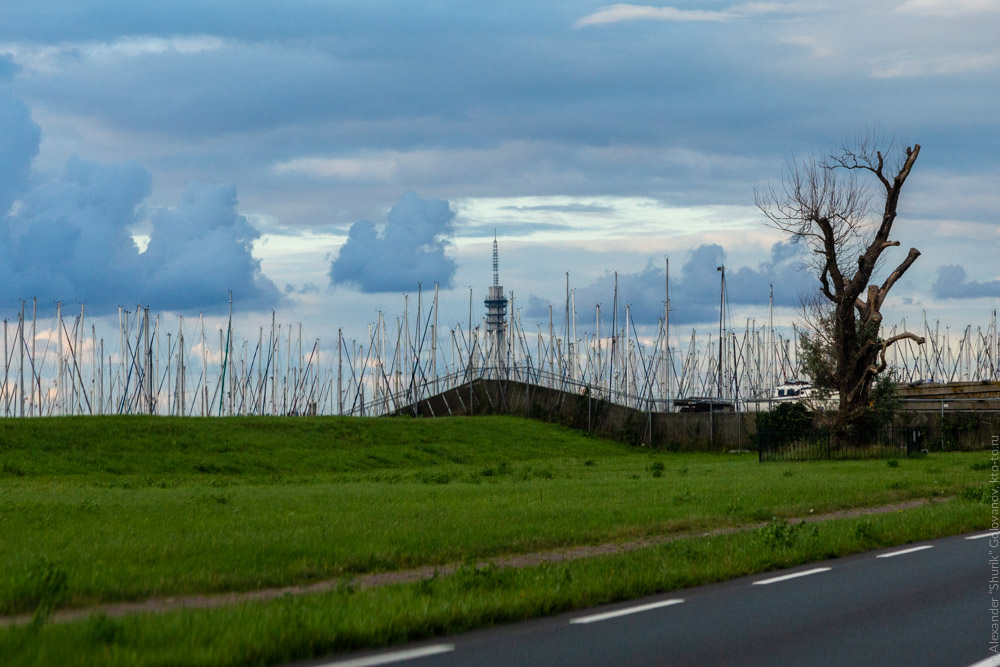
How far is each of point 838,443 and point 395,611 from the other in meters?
40.0

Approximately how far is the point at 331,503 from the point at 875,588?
13.3 metres

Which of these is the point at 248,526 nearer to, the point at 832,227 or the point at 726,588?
the point at 726,588

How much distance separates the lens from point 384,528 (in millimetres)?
18391

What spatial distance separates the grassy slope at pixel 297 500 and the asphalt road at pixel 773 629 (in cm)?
447

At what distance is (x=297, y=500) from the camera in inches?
958

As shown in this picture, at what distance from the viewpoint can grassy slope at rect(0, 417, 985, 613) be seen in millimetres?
14320

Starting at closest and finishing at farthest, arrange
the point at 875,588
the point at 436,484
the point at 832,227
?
the point at 875,588
the point at 436,484
the point at 832,227

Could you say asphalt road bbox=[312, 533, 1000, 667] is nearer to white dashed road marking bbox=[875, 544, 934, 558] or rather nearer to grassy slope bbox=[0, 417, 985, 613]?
white dashed road marking bbox=[875, 544, 934, 558]

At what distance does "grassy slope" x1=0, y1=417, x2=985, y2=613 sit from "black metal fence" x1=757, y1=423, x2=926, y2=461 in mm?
2228

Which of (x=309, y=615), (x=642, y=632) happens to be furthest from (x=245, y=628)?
(x=642, y=632)

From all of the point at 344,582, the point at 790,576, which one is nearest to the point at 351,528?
the point at 344,582

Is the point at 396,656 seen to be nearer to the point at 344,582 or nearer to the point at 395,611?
the point at 395,611

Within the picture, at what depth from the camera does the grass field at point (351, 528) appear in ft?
35.0

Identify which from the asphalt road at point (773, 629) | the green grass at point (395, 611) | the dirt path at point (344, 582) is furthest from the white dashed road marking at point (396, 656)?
→ the dirt path at point (344, 582)
